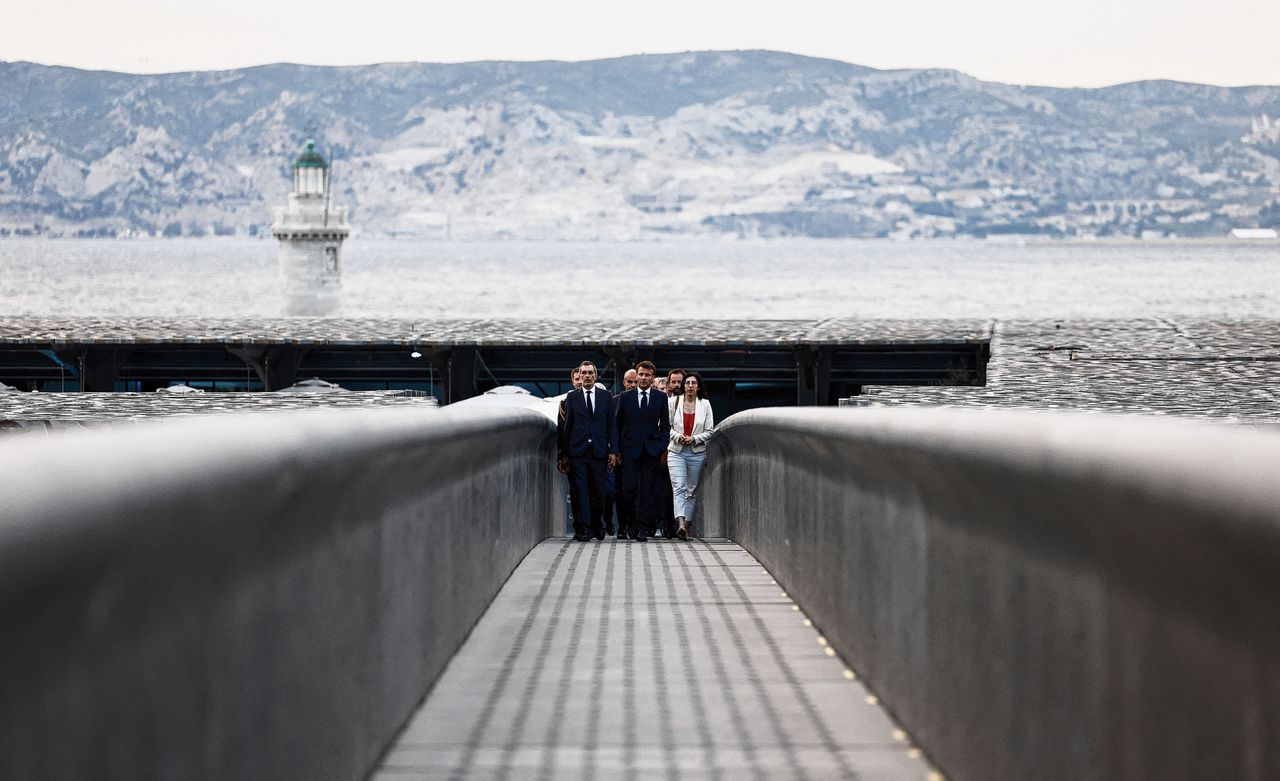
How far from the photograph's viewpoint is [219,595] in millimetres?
2867

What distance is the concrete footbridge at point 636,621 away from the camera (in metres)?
2.21

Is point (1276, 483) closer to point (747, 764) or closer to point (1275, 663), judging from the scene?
point (1275, 663)

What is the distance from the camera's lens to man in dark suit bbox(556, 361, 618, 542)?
547 inches

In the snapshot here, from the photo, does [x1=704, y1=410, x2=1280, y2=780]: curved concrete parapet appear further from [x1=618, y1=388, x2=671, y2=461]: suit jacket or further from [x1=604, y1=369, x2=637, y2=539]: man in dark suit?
[x1=604, y1=369, x2=637, y2=539]: man in dark suit

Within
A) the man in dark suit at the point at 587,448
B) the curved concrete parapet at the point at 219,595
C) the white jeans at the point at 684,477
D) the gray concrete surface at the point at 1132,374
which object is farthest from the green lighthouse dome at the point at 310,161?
the curved concrete parapet at the point at 219,595

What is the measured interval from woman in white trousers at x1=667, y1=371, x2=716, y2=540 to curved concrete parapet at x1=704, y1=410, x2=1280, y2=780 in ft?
29.5

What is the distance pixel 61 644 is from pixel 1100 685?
5.77ft

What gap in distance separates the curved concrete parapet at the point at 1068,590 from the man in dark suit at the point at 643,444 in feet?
28.2

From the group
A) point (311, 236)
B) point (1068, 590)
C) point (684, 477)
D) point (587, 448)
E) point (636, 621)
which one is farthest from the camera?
point (311, 236)

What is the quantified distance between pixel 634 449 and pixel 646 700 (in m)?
9.58

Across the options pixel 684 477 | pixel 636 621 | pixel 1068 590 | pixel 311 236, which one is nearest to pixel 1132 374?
pixel 684 477

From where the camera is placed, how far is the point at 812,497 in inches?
284

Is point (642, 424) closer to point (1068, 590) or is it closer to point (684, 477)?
point (684, 477)

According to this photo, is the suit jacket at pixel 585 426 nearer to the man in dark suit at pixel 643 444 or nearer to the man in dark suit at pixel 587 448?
the man in dark suit at pixel 587 448
